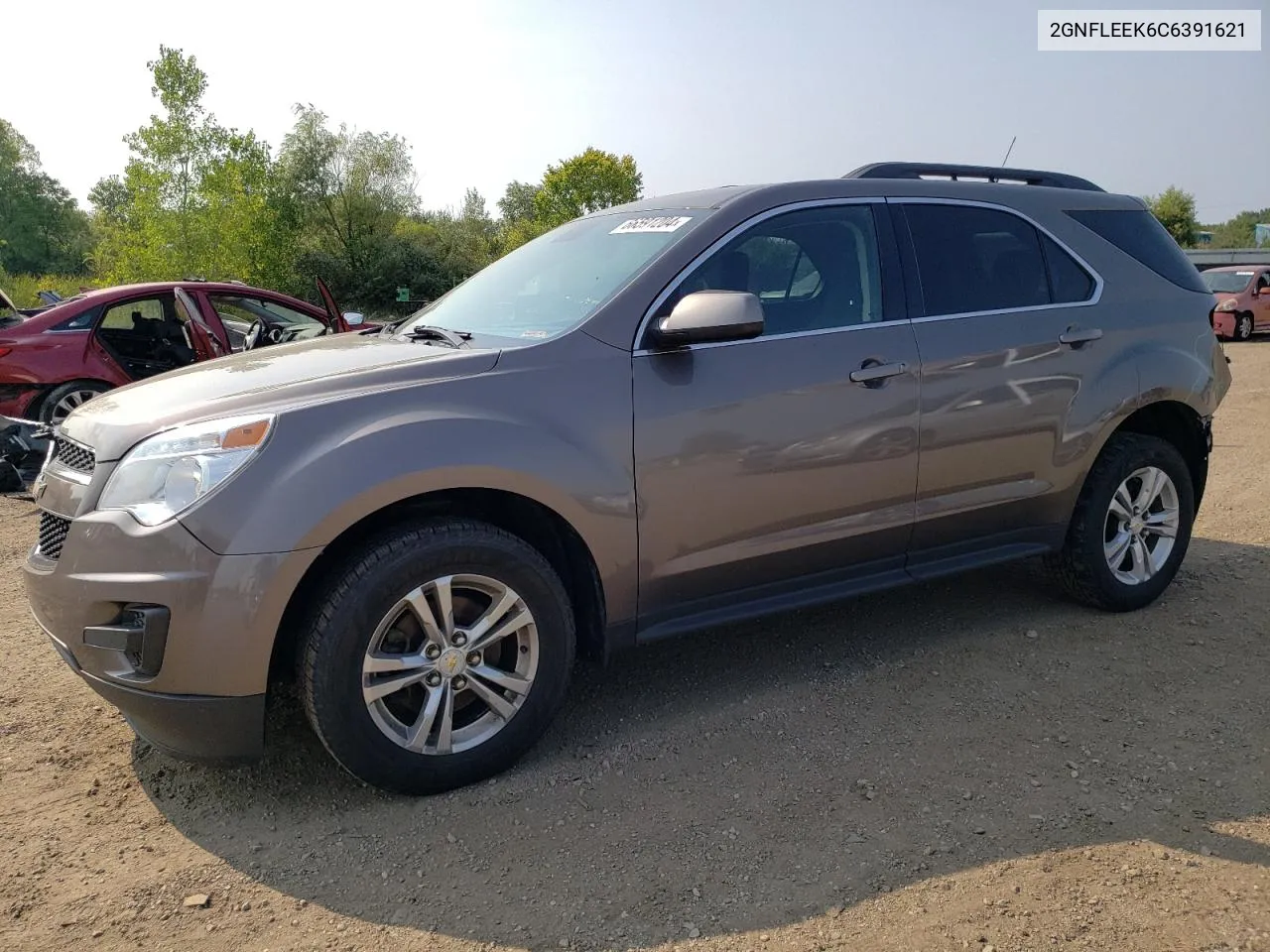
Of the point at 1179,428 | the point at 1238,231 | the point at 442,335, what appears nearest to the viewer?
the point at 442,335

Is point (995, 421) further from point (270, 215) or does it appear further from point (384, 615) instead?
point (270, 215)

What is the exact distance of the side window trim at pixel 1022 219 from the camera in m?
3.72

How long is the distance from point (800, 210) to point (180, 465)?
234cm

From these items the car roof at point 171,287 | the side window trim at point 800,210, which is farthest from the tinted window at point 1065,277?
the car roof at point 171,287

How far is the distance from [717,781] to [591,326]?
5.05ft

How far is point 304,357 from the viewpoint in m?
3.37

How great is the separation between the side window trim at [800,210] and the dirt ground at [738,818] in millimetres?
1370

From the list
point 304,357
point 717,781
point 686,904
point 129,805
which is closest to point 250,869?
point 129,805

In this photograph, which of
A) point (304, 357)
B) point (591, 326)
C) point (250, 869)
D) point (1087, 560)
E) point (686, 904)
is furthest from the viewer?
point (1087, 560)

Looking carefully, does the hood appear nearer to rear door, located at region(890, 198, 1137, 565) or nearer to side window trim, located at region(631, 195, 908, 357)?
side window trim, located at region(631, 195, 908, 357)

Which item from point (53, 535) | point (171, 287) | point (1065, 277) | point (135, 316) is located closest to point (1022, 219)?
point (1065, 277)

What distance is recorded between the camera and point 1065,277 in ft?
13.4

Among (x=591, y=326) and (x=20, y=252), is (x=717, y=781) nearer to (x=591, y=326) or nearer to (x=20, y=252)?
(x=591, y=326)

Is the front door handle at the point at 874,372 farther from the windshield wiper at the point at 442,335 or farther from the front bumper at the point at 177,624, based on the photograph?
the front bumper at the point at 177,624
